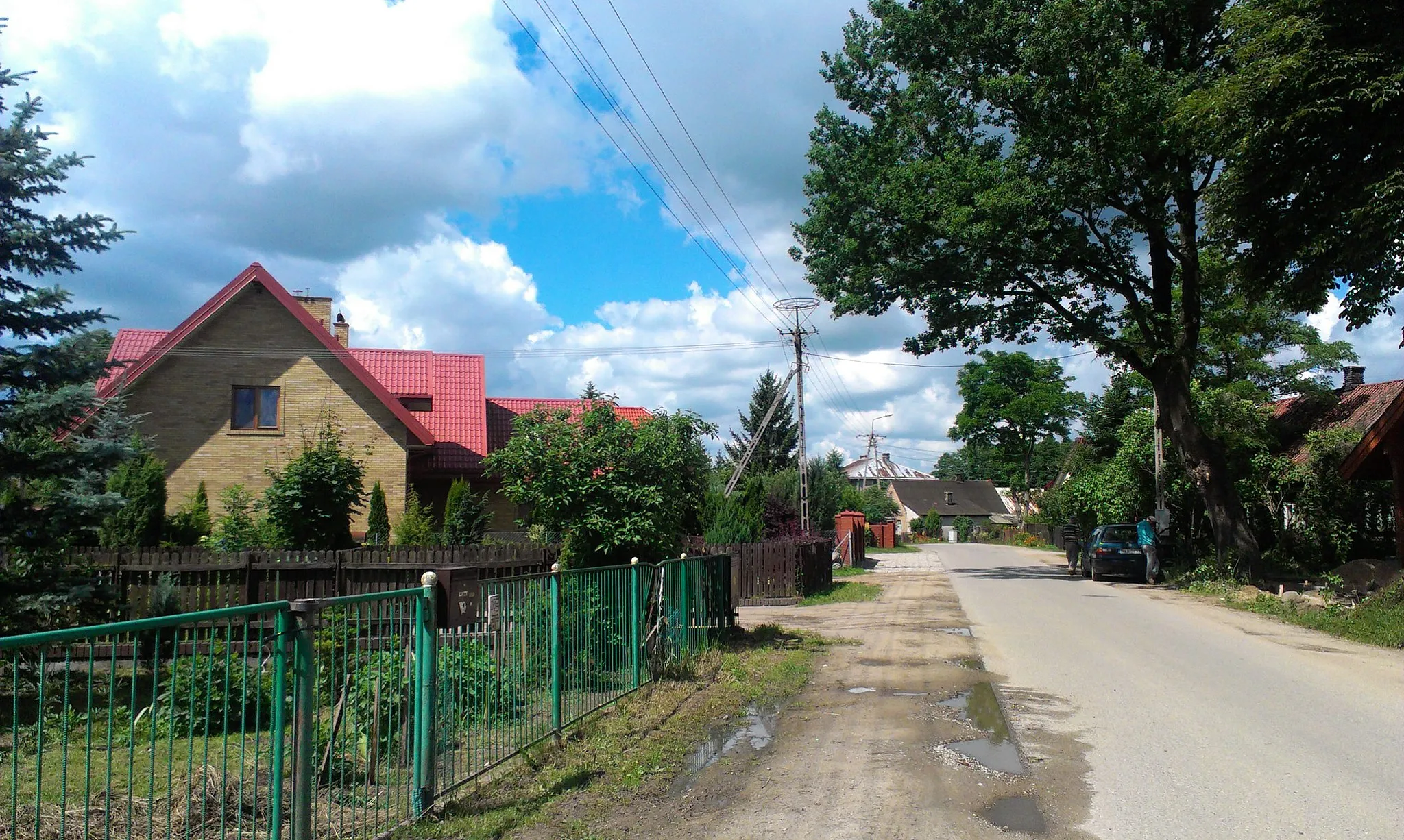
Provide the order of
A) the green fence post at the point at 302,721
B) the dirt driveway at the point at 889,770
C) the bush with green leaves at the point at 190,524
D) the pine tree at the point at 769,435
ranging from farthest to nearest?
the pine tree at the point at 769,435 < the bush with green leaves at the point at 190,524 < the dirt driveway at the point at 889,770 < the green fence post at the point at 302,721

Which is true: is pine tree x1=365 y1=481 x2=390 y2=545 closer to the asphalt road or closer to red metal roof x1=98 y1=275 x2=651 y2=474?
red metal roof x1=98 y1=275 x2=651 y2=474

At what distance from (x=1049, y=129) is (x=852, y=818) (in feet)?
66.8

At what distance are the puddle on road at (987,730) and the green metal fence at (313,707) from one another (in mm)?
3233

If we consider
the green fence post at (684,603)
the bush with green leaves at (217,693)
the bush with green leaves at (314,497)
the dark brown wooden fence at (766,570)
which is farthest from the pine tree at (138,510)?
the green fence post at (684,603)

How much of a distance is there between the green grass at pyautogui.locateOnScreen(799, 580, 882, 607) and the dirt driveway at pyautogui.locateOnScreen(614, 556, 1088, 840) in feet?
33.1

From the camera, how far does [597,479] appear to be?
1088 cm

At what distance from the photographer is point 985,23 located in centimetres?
2288

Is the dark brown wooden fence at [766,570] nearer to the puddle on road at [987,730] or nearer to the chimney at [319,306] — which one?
the puddle on road at [987,730]

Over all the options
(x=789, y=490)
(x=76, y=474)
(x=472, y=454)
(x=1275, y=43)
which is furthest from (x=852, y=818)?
(x=789, y=490)

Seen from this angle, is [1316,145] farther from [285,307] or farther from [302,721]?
[285,307]

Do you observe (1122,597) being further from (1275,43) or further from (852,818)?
(852,818)

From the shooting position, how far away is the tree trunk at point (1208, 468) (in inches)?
876

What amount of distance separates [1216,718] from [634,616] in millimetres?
5462

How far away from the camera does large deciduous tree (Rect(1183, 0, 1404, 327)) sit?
1225cm
